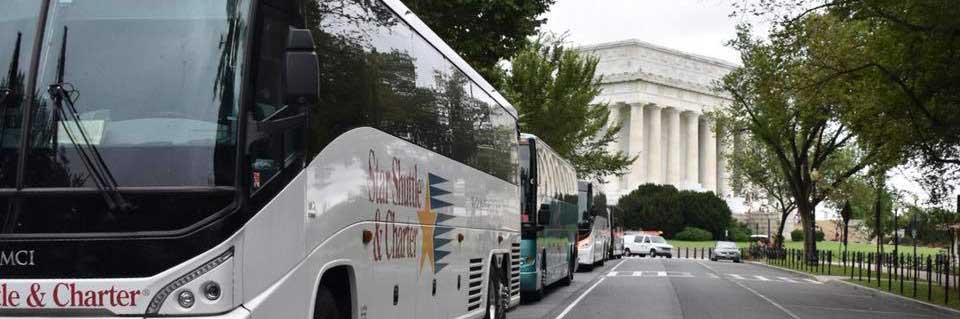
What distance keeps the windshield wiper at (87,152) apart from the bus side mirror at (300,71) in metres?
1.06

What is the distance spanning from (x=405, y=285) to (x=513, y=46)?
43.1 feet

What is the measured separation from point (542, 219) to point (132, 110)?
15097mm

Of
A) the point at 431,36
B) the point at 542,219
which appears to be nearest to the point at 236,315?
the point at 431,36

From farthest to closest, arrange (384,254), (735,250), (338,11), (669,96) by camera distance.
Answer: (669,96) → (735,250) → (384,254) → (338,11)

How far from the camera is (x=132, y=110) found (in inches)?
264

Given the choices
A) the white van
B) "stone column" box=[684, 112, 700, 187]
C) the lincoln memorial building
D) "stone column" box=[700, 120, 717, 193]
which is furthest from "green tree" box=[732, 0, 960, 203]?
"stone column" box=[700, 120, 717, 193]

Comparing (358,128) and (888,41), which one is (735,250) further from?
(358,128)

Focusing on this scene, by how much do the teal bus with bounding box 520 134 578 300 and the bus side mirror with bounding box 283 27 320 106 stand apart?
573 inches

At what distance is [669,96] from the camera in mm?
123750

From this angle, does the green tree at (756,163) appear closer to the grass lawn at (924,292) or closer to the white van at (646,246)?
the white van at (646,246)

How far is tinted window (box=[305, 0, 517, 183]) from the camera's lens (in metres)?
8.10

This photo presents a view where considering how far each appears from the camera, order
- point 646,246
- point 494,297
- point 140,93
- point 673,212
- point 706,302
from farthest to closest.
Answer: point 673,212, point 646,246, point 706,302, point 494,297, point 140,93

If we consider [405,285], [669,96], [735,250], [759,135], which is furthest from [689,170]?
[405,285]

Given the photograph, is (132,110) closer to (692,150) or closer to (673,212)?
(673,212)
